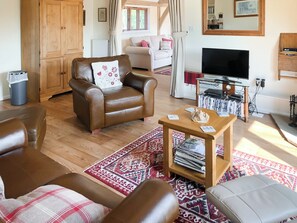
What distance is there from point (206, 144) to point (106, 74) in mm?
2156

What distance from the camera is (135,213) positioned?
3.01ft

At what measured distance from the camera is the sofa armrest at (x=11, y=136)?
6.24ft

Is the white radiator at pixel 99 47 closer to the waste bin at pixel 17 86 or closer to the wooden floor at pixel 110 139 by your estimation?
the waste bin at pixel 17 86

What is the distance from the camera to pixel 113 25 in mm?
6117

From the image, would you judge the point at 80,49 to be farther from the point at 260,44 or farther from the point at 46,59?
the point at 260,44

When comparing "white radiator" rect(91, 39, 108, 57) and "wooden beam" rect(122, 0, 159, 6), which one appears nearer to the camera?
"white radiator" rect(91, 39, 108, 57)

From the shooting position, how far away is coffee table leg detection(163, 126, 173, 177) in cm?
245

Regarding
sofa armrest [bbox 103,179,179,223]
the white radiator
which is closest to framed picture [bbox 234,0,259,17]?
the white radiator

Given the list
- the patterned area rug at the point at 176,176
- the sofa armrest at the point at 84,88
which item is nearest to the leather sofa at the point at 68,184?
the patterned area rug at the point at 176,176

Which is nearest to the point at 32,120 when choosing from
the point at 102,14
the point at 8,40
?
the point at 8,40

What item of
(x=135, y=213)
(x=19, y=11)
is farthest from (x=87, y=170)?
(x=19, y=11)

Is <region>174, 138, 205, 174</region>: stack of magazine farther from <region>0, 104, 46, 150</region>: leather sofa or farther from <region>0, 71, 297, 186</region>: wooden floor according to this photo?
<region>0, 104, 46, 150</region>: leather sofa

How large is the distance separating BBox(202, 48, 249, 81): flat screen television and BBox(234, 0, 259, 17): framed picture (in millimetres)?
666

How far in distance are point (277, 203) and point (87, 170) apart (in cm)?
173
